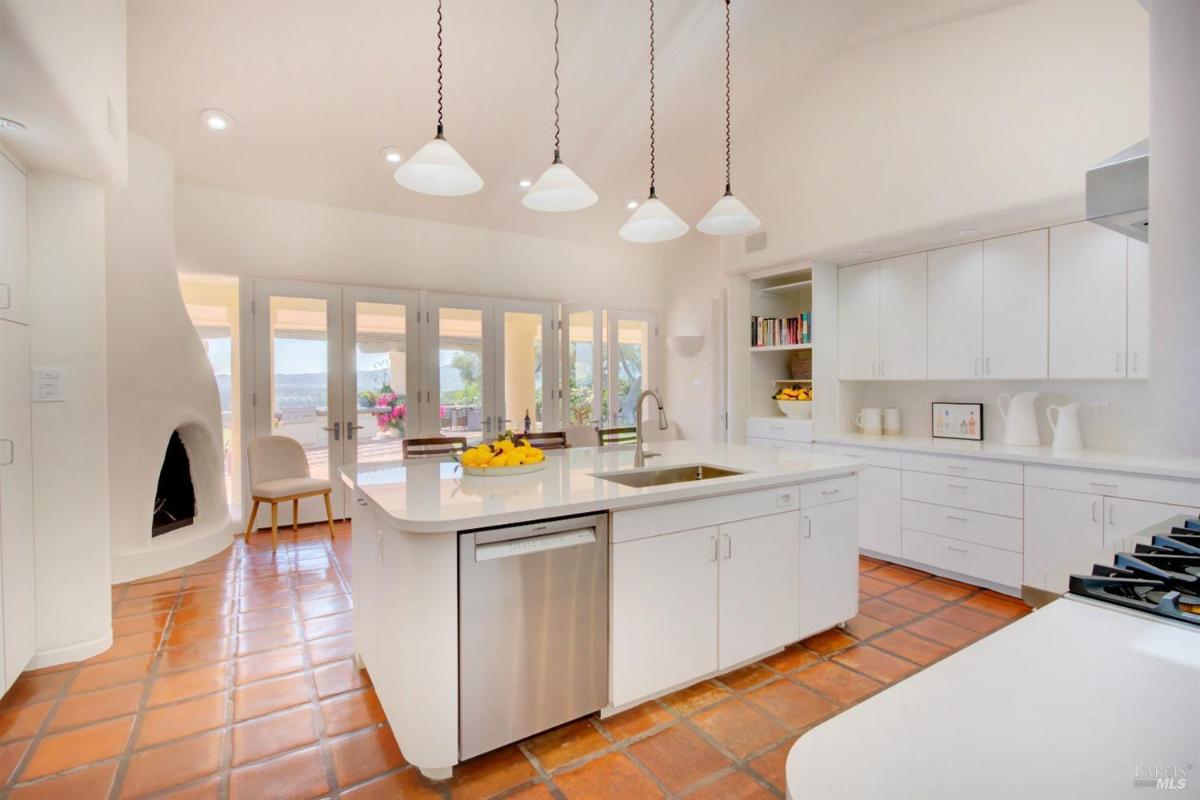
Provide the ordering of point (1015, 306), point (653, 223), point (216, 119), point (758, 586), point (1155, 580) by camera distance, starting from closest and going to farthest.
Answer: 1. point (1155, 580)
2. point (758, 586)
3. point (653, 223)
4. point (1015, 306)
5. point (216, 119)

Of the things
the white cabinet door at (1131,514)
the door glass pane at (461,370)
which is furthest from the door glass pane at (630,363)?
the white cabinet door at (1131,514)

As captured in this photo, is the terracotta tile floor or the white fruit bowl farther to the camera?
the white fruit bowl

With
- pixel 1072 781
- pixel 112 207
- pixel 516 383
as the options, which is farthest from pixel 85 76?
pixel 516 383

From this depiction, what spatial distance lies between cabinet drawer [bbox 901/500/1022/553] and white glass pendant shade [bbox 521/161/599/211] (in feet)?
9.80

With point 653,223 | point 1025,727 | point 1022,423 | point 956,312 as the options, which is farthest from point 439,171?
point 1022,423

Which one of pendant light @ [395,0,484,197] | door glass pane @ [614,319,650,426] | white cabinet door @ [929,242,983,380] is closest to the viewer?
pendant light @ [395,0,484,197]

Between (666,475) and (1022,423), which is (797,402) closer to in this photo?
(1022,423)

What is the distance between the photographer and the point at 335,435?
4.85m

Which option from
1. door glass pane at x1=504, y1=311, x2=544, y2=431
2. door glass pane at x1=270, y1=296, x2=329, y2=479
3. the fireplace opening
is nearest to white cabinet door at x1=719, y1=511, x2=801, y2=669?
door glass pane at x1=504, y1=311, x2=544, y2=431

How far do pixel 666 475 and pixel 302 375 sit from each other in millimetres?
3566

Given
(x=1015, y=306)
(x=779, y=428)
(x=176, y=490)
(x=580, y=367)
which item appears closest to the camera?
(x=1015, y=306)

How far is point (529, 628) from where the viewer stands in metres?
1.84

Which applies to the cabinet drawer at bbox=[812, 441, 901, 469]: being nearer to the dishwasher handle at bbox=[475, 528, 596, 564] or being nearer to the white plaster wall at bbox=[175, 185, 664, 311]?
the dishwasher handle at bbox=[475, 528, 596, 564]

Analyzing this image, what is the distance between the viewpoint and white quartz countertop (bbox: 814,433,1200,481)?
108 inches
